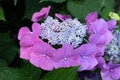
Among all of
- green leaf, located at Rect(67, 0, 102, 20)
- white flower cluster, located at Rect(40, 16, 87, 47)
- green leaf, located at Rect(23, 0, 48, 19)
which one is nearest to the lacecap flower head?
white flower cluster, located at Rect(40, 16, 87, 47)

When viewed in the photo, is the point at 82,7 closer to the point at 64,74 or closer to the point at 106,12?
the point at 106,12

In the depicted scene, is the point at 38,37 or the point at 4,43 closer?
the point at 38,37

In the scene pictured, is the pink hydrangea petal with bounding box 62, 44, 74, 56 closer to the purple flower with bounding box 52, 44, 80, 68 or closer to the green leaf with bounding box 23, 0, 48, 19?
the purple flower with bounding box 52, 44, 80, 68

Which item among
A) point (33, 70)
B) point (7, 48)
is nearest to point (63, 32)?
point (33, 70)

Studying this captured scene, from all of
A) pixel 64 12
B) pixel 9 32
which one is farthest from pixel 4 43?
pixel 64 12

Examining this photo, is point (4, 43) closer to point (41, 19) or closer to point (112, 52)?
point (41, 19)
